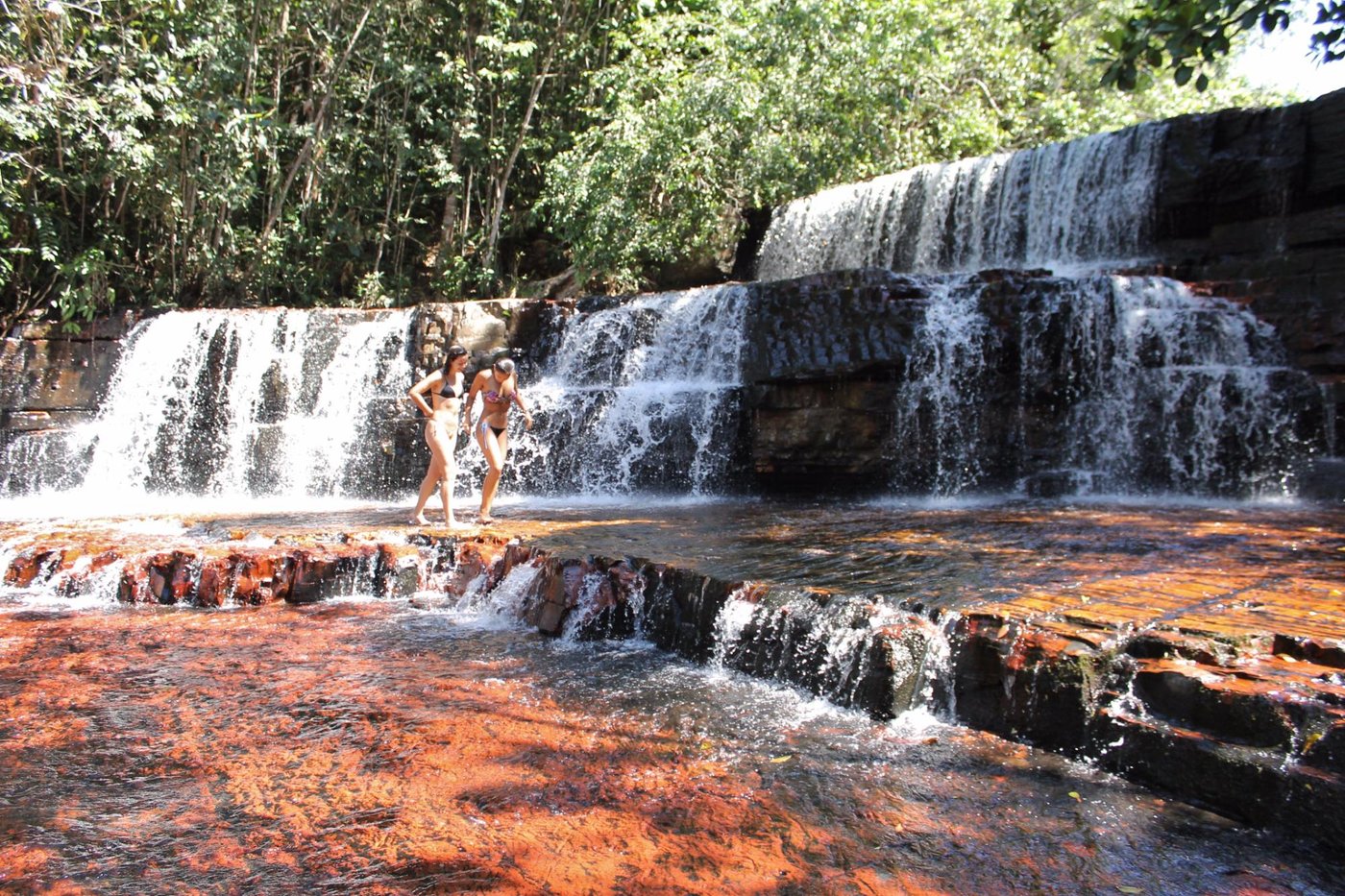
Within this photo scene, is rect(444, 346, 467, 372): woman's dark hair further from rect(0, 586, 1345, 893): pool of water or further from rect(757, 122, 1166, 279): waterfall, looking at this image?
rect(757, 122, 1166, 279): waterfall

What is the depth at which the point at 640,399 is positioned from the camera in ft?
37.3

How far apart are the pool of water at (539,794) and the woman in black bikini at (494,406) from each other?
3.00 metres

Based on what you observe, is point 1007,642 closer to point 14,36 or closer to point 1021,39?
point 14,36

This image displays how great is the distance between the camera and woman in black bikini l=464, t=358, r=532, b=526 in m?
7.58

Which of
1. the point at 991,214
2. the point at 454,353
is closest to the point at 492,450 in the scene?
the point at 454,353

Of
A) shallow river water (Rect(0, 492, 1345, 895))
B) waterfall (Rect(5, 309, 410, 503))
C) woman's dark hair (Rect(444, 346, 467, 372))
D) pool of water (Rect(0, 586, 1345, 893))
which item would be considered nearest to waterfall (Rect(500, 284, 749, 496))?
waterfall (Rect(5, 309, 410, 503))

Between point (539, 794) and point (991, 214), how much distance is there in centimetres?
1248

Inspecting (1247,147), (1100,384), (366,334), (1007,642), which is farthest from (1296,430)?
(366,334)

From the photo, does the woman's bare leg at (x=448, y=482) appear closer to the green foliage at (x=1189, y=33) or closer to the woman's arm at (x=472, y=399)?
the woman's arm at (x=472, y=399)

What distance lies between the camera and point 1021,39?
21.3 metres

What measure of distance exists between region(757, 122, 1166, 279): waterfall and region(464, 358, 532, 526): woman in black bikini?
7.67 m

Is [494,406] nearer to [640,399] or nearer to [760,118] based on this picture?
[640,399]

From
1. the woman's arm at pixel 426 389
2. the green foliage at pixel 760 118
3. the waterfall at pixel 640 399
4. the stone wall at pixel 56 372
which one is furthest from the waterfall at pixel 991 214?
the stone wall at pixel 56 372

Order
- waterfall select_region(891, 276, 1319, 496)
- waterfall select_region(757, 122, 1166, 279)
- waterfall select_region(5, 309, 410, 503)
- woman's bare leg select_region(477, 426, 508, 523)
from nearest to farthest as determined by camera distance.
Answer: woman's bare leg select_region(477, 426, 508, 523) < waterfall select_region(891, 276, 1319, 496) < waterfall select_region(5, 309, 410, 503) < waterfall select_region(757, 122, 1166, 279)
